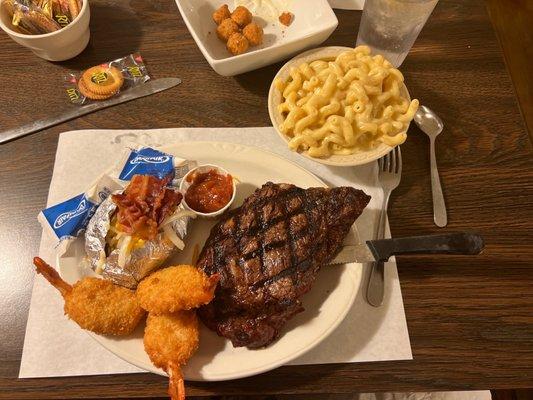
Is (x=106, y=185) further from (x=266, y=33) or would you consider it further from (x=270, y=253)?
(x=266, y=33)

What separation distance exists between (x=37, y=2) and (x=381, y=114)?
4.36 ft

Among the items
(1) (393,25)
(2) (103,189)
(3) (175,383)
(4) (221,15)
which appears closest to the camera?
(3) (175,383)

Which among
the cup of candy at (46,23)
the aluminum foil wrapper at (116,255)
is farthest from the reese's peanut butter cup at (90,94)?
the aluminum foil wrapper at (116,255)

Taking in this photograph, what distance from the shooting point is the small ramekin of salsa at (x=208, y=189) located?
1279 mm

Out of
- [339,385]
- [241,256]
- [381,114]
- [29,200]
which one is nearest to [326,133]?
[381,114]

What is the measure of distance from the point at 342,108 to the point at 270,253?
0.59 meters

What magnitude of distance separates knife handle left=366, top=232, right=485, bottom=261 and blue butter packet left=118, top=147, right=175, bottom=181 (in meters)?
0.67

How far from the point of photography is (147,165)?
4.22 ft

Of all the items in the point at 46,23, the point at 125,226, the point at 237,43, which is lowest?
the point at 125,226

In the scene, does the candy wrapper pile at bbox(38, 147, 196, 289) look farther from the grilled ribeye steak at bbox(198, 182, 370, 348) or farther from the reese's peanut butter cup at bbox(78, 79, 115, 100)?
the reese's peanut butter cup at bbox(78, 79, 115, 100)

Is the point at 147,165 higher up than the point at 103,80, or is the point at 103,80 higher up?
the point at 103,80

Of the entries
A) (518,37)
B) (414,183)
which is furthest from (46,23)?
(518,37)

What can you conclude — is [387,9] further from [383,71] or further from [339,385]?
[339,385]

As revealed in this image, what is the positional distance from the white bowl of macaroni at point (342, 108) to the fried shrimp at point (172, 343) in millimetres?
658
